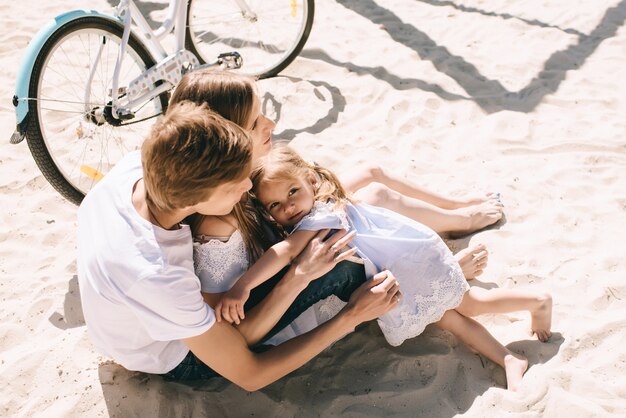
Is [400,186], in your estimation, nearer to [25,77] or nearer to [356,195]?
[356,195]

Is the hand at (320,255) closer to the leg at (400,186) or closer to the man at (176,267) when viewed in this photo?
the man at (176,267)

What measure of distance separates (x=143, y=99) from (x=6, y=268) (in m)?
1.10

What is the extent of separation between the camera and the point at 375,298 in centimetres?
227

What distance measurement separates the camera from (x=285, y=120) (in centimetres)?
411

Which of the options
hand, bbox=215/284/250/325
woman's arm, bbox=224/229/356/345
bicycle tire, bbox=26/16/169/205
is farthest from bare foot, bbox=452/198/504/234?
bicycle tire, bbox=26/16/169/205

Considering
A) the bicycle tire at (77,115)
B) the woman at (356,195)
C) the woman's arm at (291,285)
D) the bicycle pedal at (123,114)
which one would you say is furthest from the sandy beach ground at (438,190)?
the bicycle pedal at (123,114)

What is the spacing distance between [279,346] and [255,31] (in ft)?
11.4

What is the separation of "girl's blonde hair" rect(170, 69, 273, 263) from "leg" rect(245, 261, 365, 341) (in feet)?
0.46

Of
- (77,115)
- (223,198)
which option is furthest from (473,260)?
(77,115)

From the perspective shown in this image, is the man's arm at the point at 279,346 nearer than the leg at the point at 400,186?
Yes

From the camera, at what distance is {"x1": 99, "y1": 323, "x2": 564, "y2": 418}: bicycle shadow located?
2.28 metres

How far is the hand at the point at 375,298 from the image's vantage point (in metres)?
2.27

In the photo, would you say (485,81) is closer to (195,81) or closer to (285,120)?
(285,120)

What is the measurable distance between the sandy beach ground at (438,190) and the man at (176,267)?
0.26m
